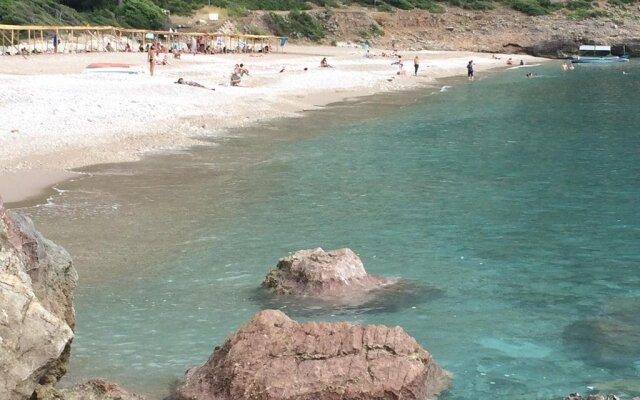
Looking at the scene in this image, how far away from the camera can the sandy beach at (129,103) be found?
92.0 ft

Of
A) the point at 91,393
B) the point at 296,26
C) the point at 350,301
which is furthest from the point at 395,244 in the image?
the point at 296,26

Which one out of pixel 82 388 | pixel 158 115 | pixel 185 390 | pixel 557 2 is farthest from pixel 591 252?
pixel 557 2

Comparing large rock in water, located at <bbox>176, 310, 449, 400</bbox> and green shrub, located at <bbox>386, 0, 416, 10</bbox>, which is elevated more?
green shrub, located at <bbox>386, 0, 416, 10</bbox>

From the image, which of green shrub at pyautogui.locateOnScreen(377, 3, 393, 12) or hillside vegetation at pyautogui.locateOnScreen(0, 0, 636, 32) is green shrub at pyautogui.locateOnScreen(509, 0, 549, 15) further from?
green shrub at pyautogui.locateOnScreen(377, 3, 393, 12)

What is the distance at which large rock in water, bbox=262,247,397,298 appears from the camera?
1534 cm

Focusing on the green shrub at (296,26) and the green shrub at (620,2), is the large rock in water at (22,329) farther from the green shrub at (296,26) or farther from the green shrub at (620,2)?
the green shrub at (620,2)

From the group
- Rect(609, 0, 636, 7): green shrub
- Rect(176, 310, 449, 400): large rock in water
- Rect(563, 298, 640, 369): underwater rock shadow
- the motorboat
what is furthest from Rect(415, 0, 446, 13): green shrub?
Rect(176, 310, 449, 400): large rock in water

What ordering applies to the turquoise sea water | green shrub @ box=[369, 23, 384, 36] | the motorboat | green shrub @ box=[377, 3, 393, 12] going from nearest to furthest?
the turquoise sea water → the motorboat → green shrub @ box=[369, 23, 384, 36] → green shrub @ box=[377, 3, 393, 12]

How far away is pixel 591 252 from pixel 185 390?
1120cm

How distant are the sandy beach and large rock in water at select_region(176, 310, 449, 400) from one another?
13.7 metres

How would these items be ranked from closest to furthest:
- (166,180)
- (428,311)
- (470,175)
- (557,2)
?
(428,311) < (166,180) < (470,175) < (557,2)

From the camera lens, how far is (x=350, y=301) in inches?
593

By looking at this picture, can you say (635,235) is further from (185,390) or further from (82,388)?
(82,388)

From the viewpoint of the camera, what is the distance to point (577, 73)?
84.8 m
